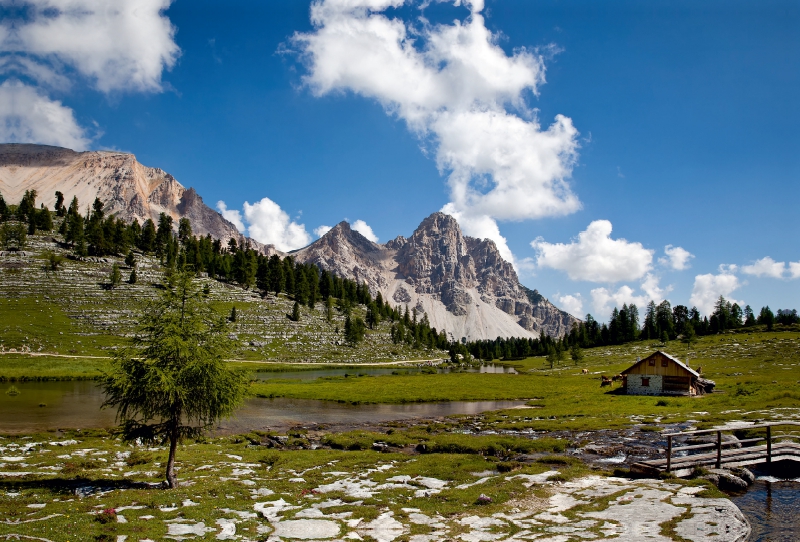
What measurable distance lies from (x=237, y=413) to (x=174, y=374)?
32.4 m

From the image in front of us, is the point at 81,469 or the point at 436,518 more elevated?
the point at 436,518

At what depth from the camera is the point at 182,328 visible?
67.6ft

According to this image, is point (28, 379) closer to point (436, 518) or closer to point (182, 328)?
point (182, 328)

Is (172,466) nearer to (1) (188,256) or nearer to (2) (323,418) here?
(2) (323,418)

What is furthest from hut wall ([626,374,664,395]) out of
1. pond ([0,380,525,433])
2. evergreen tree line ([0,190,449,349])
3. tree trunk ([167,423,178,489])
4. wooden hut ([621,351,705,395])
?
evergreen tree line ([0,190,449,349])

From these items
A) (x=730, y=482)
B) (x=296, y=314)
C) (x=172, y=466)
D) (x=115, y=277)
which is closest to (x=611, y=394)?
(x=730, y=482)

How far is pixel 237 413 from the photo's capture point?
4925cm

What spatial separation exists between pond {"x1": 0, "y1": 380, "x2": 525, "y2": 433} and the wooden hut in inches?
761

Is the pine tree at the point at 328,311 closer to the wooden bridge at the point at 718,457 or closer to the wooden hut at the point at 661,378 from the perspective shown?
the wooden hut at the point at 661,378

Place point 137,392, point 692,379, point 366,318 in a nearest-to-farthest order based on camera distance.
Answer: point 137,392 → point 692,379 → point 366,318

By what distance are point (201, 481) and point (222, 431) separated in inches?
735

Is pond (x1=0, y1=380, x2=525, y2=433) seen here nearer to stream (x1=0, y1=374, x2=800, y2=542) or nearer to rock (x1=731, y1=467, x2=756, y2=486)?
stream (x1=0, y1=374, x2=800, y2=542)

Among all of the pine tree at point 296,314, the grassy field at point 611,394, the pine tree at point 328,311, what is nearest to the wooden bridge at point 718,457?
the grassy field at point 611,394

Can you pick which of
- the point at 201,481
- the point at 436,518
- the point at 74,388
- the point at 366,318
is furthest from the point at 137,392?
the point at 366,318
